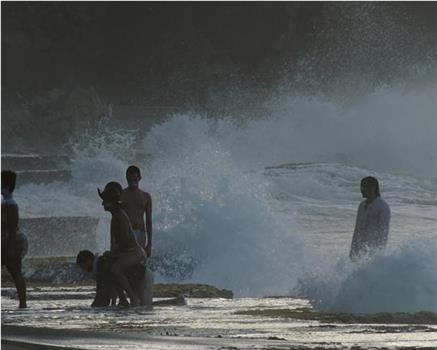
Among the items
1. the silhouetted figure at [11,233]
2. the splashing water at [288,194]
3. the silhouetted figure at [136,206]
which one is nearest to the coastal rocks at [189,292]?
the splashing water at [288,194]

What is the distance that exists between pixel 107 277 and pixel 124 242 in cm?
33

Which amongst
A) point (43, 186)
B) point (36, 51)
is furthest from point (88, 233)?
point (36, 51)

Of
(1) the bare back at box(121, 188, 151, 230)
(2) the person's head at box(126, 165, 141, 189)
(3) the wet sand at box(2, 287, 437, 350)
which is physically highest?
(2) the person's head at box(126, 165, 141, 189)

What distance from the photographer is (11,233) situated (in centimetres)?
1259

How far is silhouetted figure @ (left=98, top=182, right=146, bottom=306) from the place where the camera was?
13133mm

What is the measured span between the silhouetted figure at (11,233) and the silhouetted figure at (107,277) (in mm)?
636

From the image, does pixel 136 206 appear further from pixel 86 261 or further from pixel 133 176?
pixel 86 261

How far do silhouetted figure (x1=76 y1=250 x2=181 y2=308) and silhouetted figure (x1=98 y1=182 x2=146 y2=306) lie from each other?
0.06 metres

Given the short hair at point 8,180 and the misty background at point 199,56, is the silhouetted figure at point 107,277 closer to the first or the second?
the short hair at point 8,180

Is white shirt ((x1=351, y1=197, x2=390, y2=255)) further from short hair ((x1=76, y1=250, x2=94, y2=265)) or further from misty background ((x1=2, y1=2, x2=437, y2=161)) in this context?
misty background ((x1=2, y1=2, x2=437, y2=161))

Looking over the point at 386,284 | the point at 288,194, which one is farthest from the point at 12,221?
the point at 288,194

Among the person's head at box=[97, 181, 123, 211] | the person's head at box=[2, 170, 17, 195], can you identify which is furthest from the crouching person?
the person's head at box=[2, 170, 17, 195]

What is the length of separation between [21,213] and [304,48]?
152 feet

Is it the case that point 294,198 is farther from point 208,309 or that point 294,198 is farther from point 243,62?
point 243,62
